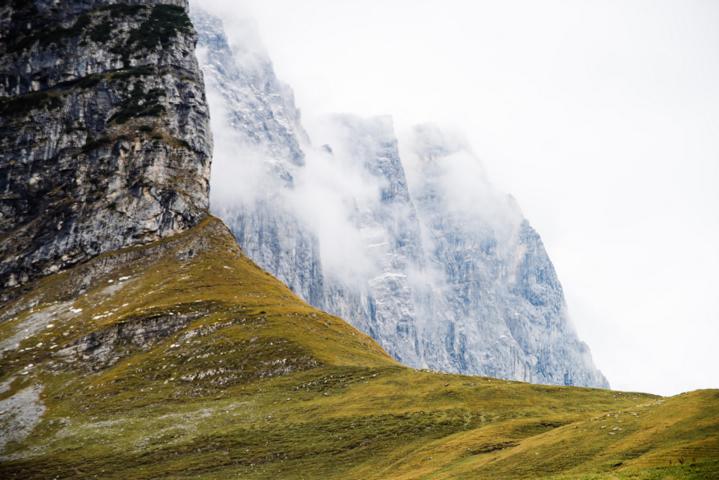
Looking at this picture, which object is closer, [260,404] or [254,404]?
[260,404]

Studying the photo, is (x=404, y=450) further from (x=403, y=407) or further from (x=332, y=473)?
(x=403, y=407)

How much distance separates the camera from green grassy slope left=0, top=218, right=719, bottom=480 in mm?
66125

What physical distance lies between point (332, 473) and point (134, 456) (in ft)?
105

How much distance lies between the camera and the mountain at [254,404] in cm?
6656

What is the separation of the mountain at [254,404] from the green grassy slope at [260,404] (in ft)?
1.16

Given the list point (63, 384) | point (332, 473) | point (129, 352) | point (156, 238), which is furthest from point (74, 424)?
point (156, 238)

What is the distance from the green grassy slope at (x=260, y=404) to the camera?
2603 inches

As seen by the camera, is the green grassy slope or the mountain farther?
the mountain

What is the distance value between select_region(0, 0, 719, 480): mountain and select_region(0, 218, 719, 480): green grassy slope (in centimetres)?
35

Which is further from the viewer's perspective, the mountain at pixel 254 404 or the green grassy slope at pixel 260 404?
the mountain at pixel 254 404

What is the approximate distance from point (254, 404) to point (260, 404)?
3.66ft

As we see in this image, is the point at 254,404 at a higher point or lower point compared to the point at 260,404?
higher

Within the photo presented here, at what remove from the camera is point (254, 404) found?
113188 mm

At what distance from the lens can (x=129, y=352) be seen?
143m
